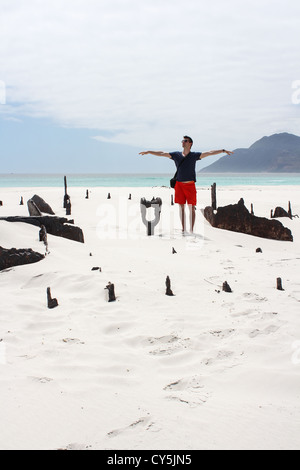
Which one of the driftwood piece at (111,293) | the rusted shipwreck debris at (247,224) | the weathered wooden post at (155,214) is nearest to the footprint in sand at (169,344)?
the driftwood piece at (111,293)

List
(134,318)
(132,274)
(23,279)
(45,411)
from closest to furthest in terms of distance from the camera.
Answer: (45,411), (134,318), (23,279), (132,274)

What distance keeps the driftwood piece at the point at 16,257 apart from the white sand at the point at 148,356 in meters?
0.25

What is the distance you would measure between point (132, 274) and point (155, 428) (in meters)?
3.82

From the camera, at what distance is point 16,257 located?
6387 mm

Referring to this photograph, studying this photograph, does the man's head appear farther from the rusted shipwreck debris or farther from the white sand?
the rusted shipwreck debris

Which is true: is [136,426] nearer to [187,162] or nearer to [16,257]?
[16,257]

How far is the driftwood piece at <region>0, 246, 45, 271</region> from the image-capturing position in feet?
20.6

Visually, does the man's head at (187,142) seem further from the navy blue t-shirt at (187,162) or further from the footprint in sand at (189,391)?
the footprint in sand at (189,391)

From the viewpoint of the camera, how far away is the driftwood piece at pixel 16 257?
6.28 meters

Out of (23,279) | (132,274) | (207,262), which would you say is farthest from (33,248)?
(207,262)

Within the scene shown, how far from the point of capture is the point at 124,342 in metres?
3.80

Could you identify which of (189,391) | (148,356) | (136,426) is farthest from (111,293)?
(136,426)

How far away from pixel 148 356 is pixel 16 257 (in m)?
3.78
